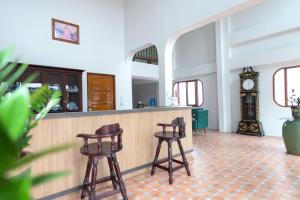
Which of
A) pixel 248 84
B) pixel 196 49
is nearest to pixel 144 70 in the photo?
pixel 196 49

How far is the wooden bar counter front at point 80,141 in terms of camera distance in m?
2.20

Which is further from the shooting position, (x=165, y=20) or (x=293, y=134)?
(x=165, y=20)

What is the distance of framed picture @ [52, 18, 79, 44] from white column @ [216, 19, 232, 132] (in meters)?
4.75

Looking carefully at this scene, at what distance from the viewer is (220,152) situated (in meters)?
4.22

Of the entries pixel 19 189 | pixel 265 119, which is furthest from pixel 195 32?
pixel 19 189

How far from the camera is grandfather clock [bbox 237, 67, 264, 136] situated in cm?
596

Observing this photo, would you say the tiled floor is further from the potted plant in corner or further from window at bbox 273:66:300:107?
window at bbox 273:66:300:107

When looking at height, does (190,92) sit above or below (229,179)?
above

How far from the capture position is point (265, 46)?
5.81 metres

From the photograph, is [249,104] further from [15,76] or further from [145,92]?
[15,76]

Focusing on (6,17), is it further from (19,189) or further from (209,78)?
(209,78)

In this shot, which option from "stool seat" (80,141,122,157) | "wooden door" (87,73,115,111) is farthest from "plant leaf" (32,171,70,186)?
"wooden door" (87,73,115,111)

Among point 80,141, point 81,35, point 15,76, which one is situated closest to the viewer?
point 15,76

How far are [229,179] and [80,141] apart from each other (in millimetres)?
2168
